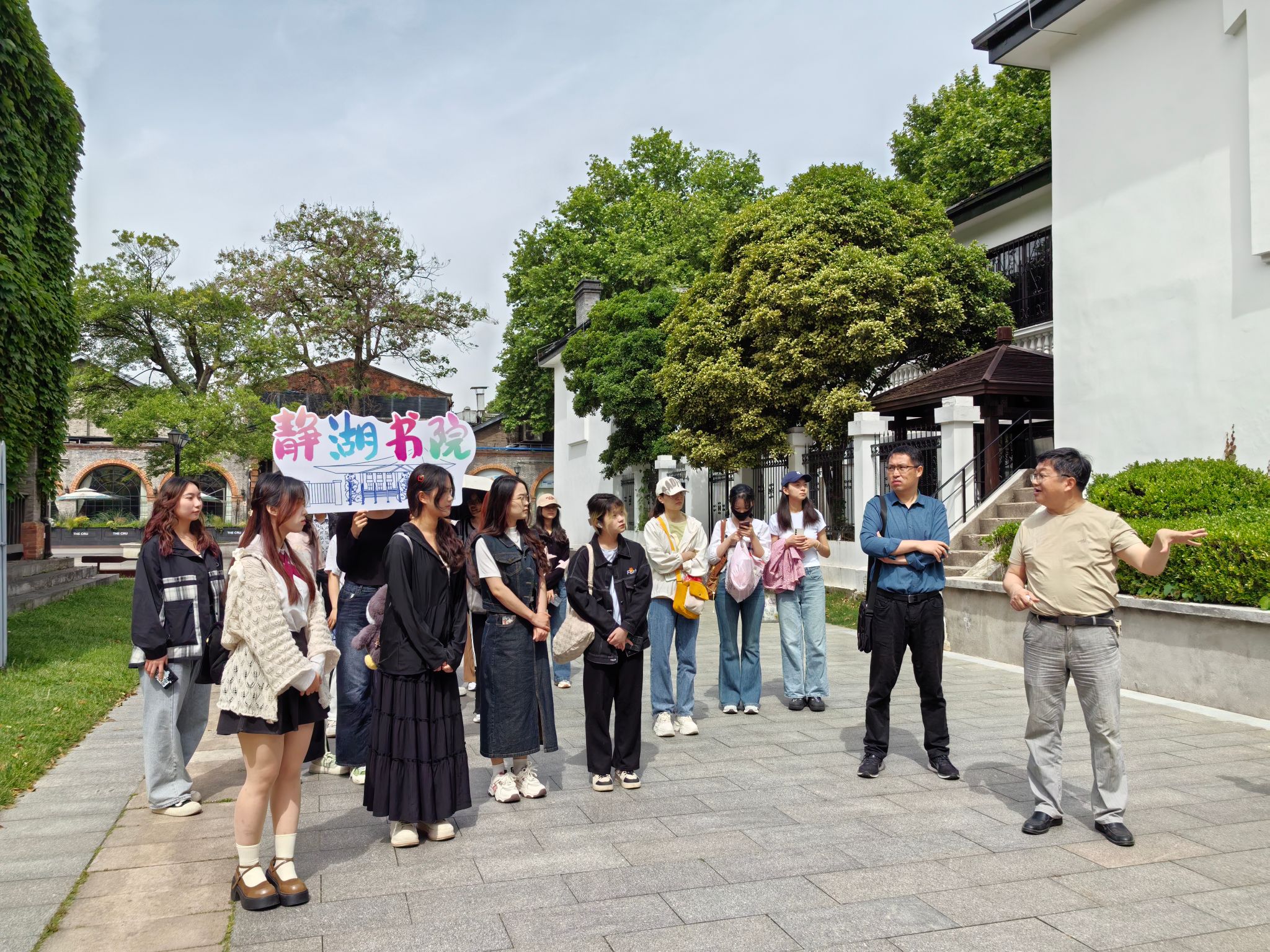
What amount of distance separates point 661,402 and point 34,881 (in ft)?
67.1

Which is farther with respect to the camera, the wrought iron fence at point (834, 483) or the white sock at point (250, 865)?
the wrought iron fence at point (834, 483)

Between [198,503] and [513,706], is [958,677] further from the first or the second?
[198,503]

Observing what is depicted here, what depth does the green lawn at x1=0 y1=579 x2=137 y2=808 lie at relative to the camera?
248 inches

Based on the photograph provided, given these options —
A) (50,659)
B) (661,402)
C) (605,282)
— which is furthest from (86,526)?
(50,659)

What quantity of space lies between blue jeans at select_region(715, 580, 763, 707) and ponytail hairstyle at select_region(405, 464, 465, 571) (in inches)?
134

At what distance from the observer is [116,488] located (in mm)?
49688

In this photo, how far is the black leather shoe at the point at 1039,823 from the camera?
4.79m

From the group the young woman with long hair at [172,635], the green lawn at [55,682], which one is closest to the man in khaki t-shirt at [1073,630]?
the young woman with long hair at [172,635]

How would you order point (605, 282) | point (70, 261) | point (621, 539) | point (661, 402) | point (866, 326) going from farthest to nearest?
point (605, 282) < point (661, 402) < point (866, 326) < point (70, 261) < point (621, 539)

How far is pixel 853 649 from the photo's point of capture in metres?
11.4

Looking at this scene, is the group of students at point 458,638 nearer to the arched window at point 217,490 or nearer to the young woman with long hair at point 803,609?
the young woman with long hair at point 803,609

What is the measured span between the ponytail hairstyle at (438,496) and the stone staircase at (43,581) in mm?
10849

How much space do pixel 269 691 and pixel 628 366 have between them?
19.9 m

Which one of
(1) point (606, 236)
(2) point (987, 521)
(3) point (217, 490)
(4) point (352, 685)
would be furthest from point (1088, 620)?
(3) point (217, 490)
